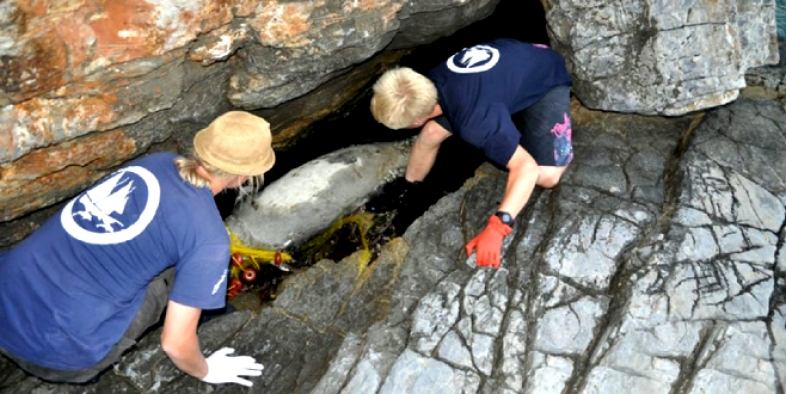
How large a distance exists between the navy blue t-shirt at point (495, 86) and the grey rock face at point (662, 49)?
8.4 inches

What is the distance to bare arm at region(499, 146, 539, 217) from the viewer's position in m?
3.87

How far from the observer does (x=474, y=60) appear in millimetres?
4055

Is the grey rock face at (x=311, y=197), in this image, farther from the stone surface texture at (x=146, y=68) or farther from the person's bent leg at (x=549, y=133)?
the person's bent leg at (x=549, y=133)

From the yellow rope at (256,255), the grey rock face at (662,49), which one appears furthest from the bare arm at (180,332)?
the grey rock face at (662,49)

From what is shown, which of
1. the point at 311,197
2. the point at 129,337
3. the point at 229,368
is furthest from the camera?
the point at 311,197

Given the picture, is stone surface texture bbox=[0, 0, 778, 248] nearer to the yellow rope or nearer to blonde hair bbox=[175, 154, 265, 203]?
the yellow rope

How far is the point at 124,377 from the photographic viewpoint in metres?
3.58

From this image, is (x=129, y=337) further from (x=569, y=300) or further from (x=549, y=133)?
(x=549, y=133)

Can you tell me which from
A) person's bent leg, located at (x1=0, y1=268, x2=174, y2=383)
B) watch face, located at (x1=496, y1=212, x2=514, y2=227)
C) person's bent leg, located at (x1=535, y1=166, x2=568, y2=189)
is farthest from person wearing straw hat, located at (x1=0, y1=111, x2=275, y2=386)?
person's bent leg, located at (x1=535, y1=166, x2=568, y2=189)

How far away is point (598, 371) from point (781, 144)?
1763 millimetres

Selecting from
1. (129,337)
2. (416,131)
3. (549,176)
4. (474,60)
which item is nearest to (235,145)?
(129,337)

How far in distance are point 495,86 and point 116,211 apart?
192 centimetres

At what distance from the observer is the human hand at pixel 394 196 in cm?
451

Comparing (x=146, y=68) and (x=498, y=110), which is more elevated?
(x=146, y=68)
